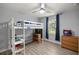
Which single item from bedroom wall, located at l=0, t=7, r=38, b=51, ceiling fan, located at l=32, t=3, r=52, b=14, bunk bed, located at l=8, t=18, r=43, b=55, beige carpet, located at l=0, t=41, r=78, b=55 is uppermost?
ceiling fan, located at l=32, t=3, r=52, b=14

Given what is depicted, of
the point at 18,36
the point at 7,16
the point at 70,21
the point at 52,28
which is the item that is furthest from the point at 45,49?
the point at 7,16

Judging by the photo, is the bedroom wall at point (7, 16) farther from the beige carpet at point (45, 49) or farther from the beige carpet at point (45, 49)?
the beige carpet at point (45, 49)

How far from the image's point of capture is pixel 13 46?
1.22 metres

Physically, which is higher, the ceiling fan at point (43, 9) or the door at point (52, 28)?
the ceiling fan at point (43, 9)

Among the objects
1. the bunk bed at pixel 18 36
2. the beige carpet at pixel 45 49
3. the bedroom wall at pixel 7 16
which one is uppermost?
the bedroom wall at pixel 7 16

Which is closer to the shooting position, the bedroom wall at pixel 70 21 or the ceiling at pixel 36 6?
the ceiling at pixel 36 6

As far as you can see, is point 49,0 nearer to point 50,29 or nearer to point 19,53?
point 50,29

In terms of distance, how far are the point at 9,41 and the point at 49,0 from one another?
0.81 m

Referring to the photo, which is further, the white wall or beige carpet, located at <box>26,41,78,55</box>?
the white wall

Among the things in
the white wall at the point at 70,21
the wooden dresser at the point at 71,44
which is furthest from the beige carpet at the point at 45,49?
Result: the white wall at the point at 70,21

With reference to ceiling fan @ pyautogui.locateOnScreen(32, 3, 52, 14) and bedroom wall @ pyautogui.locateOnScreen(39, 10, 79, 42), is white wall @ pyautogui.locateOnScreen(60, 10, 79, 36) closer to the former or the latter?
bedroom wall @ pyautogui.locateOnScreen(39, 10, 79, 42)

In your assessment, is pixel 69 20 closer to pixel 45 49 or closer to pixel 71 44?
pixel 71 44

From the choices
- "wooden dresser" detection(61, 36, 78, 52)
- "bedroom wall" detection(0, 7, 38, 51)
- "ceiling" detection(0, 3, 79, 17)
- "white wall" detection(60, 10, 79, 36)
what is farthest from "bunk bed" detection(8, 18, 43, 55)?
"wooden dresser" detection(61, 36, 78, 52)
